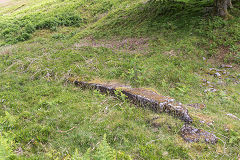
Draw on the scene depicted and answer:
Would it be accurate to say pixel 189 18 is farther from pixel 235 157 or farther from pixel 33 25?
pixel 33 25

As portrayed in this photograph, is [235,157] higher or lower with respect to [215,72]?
higher

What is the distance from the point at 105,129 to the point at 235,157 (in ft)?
9.93

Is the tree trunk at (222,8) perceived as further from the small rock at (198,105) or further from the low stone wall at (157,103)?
the low stone wall at (157,103)

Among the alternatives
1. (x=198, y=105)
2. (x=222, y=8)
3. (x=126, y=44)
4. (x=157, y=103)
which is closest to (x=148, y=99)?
(x=157, y=103)

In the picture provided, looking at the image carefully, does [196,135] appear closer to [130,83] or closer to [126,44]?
[130,83]

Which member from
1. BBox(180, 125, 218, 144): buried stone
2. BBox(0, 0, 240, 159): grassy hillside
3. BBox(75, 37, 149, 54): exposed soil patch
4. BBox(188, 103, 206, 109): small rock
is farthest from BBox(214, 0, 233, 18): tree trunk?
BBox(180, 125, 218, 144): buried stone

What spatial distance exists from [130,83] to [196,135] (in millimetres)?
3823

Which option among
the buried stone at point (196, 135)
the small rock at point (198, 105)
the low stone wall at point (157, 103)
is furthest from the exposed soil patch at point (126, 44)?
the buried stone at point (196, 135)

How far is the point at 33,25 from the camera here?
19.8 metres

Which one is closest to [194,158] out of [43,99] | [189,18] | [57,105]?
[57,105]

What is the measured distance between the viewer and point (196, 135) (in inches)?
165

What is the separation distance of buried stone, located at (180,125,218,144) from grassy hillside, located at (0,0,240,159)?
0.16 metres

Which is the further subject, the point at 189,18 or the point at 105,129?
the point at 189,18

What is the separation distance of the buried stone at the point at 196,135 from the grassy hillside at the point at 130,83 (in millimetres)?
156
